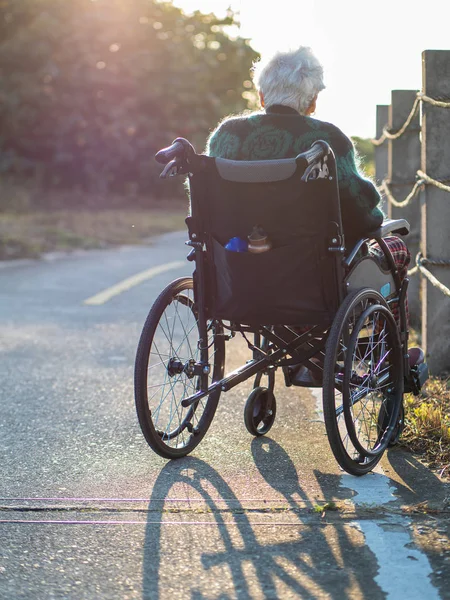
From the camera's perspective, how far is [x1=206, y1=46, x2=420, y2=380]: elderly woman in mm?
3887

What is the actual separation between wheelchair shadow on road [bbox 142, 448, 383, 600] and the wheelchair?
33 cm

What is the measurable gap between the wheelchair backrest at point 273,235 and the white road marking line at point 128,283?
532cm

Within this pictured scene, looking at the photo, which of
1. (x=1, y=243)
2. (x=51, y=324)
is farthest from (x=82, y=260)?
(x=51, y=324)

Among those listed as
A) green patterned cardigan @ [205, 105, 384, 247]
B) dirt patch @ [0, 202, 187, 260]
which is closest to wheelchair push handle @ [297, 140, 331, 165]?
green patterned cardigan @ [205, 105, 384, 247]

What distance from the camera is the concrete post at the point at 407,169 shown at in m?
7.21

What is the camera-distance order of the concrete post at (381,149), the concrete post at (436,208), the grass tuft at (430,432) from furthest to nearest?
1. the concrete post at (381,149)
2. the concrete post at (436,208)
3. the grass tuft at (430,432)

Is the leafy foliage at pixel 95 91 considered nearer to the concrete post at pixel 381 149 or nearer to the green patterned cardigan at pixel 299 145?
the concrete post at pixel 381 149

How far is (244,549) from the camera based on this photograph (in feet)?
10.6

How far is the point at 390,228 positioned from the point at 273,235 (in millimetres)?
635

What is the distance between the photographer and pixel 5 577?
9.98ft

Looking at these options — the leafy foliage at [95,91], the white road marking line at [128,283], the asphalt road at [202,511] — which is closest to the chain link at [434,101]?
the asphalt road at [202,511]

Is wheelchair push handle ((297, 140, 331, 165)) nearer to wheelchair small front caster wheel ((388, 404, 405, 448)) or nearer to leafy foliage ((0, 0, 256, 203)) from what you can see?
wheelchair small front caster wheel ((388, 404, 405, 448))

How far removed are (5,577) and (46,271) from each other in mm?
8672

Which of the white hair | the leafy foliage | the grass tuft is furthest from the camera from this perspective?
the leafy foliage
